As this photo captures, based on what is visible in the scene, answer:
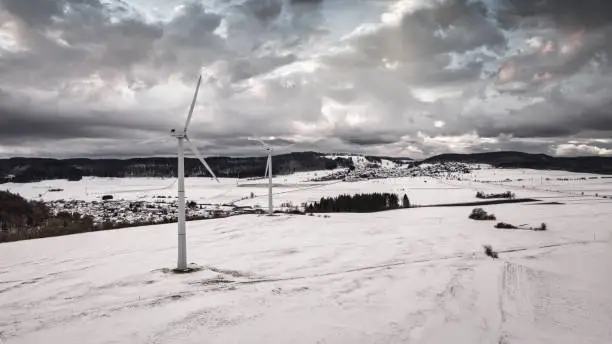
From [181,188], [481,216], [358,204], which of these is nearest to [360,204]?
[358,204]

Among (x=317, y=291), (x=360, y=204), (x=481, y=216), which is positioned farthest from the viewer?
→ (x=360, y=204)

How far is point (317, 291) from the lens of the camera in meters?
14.5

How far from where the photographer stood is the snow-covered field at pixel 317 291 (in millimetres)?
10953

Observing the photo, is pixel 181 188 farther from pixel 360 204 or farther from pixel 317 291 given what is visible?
pixel 360 204

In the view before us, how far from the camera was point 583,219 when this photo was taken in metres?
35.9

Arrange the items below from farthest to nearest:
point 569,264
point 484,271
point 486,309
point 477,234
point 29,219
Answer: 1. point 29,219
2. point 477,234
3. point 569,264
4. point 484,271
5. point 486,309

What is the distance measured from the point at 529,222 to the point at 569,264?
16630 mm

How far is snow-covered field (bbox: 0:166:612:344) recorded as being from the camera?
11.0m

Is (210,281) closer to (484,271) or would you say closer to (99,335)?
(99,335)

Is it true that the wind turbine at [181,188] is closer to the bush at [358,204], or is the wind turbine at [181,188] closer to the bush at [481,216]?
the bush at [481,216]

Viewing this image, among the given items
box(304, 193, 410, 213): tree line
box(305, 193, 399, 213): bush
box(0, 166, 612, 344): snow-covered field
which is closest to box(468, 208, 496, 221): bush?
box(0, 166, 612, 344): snow-covered field

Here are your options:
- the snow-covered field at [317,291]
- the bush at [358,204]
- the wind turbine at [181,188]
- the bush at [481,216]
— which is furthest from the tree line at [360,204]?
the wind turbine at [181,188]

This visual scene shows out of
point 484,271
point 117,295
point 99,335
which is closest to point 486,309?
point 484,271

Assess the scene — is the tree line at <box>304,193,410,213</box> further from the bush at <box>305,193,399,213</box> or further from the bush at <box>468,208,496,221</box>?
the bush at <box>468,208,496,221</box>
